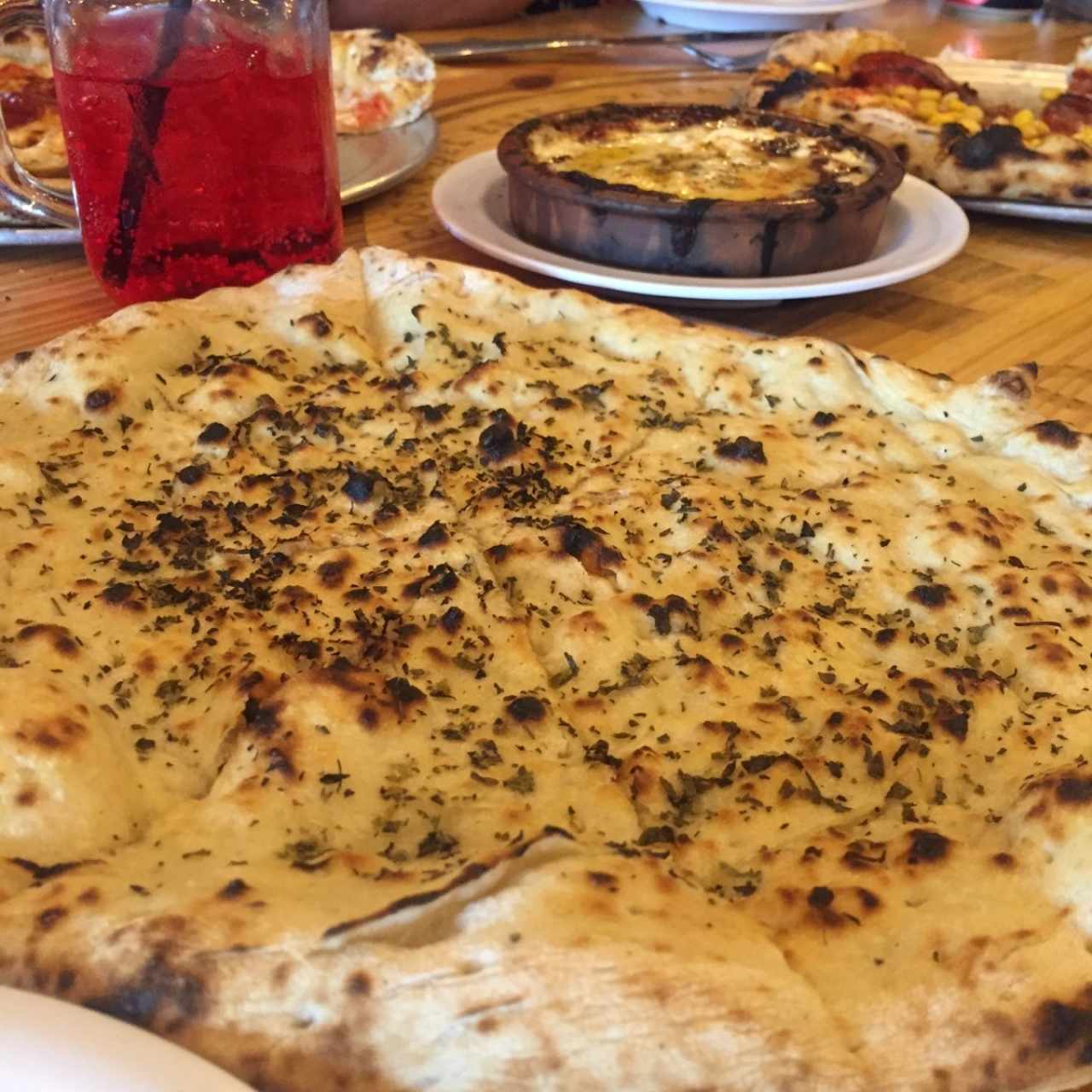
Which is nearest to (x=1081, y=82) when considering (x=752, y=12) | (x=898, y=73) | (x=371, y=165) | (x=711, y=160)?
(x=898, y=73)

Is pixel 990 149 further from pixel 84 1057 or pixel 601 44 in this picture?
pixel 84 1057

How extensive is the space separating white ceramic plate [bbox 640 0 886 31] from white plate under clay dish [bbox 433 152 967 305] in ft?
7.42

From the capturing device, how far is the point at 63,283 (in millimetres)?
2631

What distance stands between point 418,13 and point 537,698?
16.7 feet

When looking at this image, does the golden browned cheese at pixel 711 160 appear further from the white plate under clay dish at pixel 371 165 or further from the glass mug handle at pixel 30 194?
the glass mug handle at pixel 30 194

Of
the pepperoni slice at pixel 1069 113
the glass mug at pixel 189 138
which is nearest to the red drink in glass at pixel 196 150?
the glass mug at pixel 189 138

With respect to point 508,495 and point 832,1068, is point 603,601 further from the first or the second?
point 832,1068

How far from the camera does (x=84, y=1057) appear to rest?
78 cm

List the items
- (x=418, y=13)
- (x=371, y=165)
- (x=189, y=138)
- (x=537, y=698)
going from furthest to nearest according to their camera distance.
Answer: (x=418, y=13) < (x=371, y=165) < (x=189, y=138) < (x=537, y=698)

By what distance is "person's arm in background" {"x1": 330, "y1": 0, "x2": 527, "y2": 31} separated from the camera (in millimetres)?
5473

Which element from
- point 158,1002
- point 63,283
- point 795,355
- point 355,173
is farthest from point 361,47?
point 158,1002

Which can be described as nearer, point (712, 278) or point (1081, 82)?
point (712, 278)

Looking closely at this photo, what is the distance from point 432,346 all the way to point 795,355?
618mm

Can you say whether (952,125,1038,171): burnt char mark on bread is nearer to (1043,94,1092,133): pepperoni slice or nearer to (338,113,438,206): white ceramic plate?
(1043,94,1092,133): pepperoni slice
